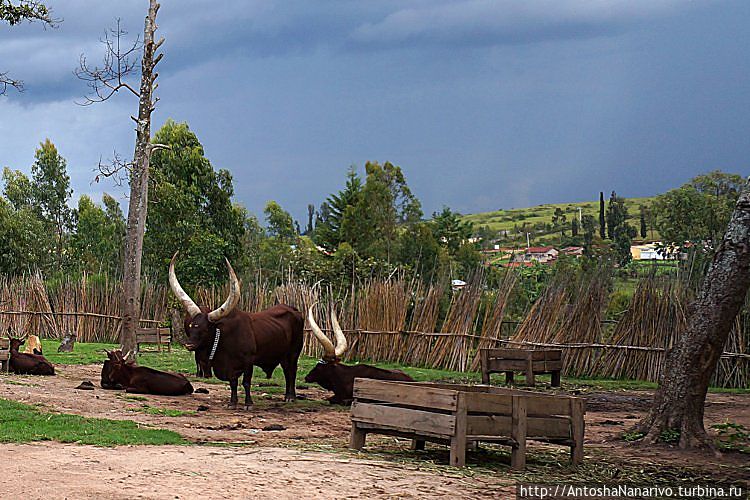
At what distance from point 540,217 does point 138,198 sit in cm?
6590

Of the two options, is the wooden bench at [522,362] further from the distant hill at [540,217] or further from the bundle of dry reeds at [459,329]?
the distant hill at [540,217]

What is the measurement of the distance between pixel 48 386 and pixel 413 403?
6.09 meters

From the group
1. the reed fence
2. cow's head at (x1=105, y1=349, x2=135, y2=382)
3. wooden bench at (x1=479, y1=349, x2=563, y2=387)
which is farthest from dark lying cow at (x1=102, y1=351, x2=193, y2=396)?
wooden bench at (x1=479, y1=349, x2=563, y2=387)

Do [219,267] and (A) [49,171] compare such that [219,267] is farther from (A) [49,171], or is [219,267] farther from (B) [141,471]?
(B) [141,471]

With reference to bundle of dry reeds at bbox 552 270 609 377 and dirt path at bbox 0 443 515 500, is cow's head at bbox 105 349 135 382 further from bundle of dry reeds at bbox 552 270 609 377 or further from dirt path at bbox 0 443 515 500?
bundle of dry reeds at bbox 552 270 609 377

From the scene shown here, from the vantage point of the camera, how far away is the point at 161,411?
9.85 metres

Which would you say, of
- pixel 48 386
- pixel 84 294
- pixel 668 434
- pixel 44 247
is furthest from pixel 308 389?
pixel 44 247

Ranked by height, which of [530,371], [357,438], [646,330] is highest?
[646,330]

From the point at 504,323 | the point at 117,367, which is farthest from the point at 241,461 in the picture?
the point at 504,323

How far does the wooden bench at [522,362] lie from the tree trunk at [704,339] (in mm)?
5294

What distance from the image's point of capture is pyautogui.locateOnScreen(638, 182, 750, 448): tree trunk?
8492mm

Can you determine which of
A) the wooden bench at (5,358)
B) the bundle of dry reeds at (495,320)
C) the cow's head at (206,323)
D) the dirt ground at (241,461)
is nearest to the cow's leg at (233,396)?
the dirt ground at (241,461)

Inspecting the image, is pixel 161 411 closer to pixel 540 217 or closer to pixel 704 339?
pixel 704 339

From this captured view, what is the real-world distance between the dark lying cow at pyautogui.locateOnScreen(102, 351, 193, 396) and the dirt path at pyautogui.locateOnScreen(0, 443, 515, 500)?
4162mm
